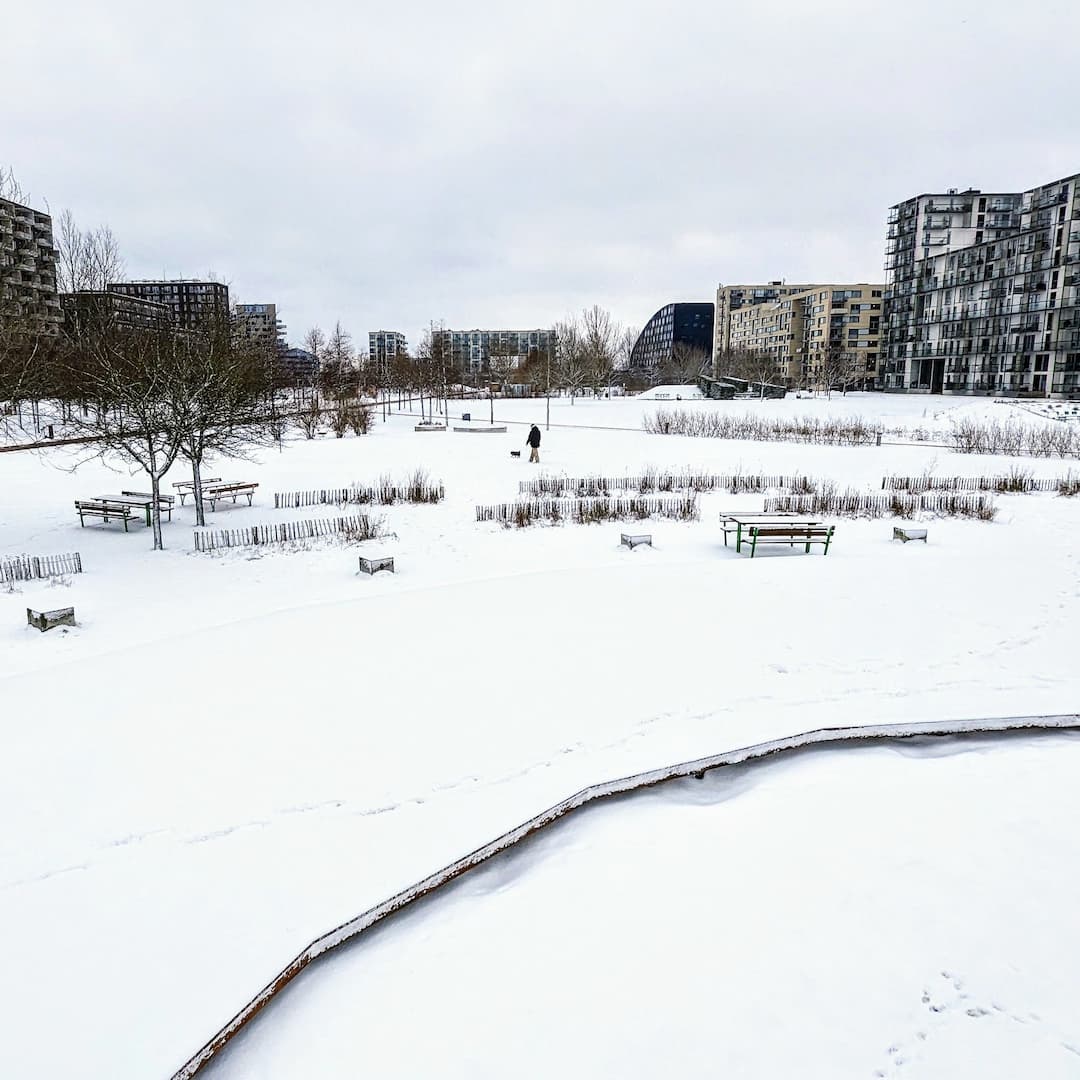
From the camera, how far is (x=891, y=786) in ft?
20.1

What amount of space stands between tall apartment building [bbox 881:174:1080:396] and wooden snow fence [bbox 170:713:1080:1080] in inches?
2654

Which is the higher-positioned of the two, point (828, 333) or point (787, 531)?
point (828, 333)

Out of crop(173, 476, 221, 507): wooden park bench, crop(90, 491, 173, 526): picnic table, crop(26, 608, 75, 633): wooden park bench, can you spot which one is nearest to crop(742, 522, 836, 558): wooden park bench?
crop(26, 608, 75, 633): wooden park bench

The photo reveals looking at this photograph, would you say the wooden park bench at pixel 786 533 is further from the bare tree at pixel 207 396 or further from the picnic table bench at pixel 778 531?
the bare tree at pixel 207 396

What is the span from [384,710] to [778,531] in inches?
351

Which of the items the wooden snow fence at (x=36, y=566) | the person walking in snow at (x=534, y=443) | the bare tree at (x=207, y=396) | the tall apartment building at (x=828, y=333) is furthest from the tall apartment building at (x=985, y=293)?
the wooden snow fence at (x=36, y=566)

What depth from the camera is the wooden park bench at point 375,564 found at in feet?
40.2

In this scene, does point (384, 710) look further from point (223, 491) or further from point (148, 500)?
point (223, 491)

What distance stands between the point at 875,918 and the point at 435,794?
3.22 meters

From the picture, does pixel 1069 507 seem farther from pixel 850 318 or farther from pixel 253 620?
pixel 850 318

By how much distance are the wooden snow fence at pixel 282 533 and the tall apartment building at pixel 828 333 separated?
3152 inches

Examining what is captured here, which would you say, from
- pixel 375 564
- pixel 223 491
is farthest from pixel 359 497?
pixel 375 564

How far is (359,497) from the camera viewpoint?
1853 cm

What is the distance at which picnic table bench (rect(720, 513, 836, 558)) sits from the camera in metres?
13.5
